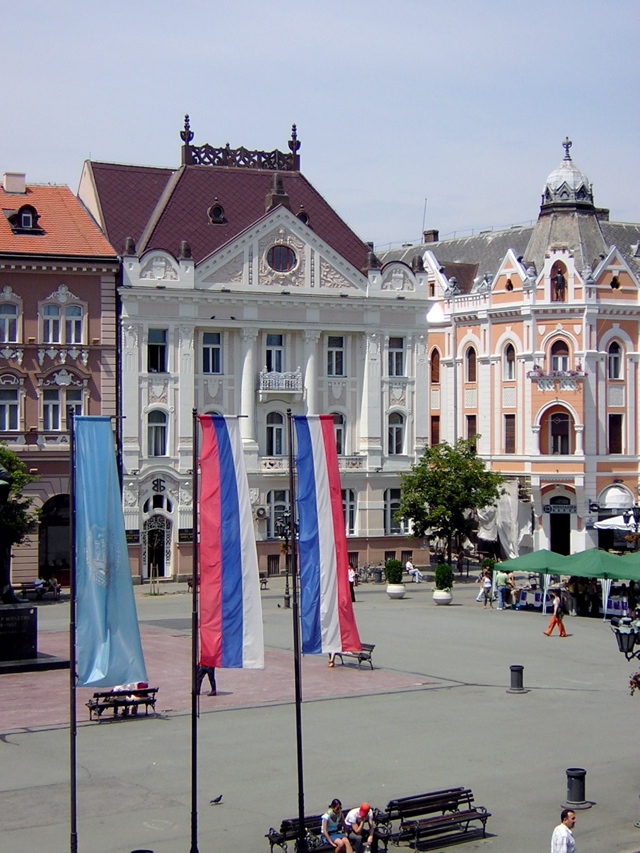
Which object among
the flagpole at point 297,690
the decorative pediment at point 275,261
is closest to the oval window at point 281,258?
the decorative pediment at point 275,261

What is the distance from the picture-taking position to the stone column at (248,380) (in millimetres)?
57500

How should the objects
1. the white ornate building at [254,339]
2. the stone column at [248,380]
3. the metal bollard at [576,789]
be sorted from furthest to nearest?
the stone column at [248,380] → the white ornate building at [254,339] → the metal bollard at [576,789]

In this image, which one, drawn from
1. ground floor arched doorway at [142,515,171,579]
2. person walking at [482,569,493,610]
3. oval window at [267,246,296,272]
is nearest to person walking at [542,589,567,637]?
person walking at [482,569,493,610]

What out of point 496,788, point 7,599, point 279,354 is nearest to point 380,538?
point 279,354

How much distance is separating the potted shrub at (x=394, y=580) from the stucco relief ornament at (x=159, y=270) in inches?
609

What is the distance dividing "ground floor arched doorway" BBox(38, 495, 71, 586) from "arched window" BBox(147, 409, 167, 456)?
14.1 feet

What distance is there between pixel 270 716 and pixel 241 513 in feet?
30.8

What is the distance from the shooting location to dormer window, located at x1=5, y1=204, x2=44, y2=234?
5462 cm

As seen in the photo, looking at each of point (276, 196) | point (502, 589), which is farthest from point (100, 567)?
point (276, 196)

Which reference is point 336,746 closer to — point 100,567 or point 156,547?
point 100,567

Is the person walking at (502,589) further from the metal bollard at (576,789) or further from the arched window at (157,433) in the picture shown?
the metal bollard at (576,789)

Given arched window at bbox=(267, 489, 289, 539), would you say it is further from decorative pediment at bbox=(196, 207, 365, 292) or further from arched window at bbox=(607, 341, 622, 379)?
arched window at bbox=(607, 341, 622, 379)

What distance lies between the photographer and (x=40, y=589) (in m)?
50.0

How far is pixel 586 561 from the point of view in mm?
43656
